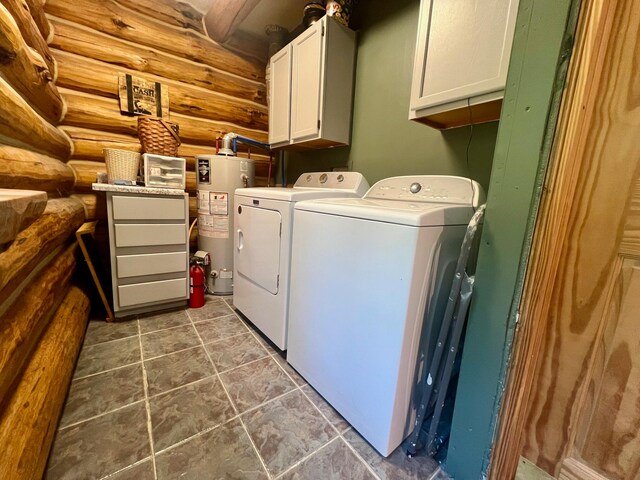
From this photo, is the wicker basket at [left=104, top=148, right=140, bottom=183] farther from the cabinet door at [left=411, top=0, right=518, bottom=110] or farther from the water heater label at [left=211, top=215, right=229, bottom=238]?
the cabinet door at [left=411, top=0, right=518, bottom=110]

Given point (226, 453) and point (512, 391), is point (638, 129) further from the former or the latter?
point (226, 453)

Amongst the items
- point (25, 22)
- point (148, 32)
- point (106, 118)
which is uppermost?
point (148, 32)

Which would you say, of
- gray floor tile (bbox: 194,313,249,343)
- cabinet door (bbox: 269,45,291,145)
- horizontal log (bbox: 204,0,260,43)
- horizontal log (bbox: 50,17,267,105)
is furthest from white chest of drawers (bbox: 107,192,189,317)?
horizontal log (bbox: 204,0,260,43)

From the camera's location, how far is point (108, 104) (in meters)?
2.20

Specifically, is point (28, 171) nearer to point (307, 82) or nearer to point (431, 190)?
point (307, 82)

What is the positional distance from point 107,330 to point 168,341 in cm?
47

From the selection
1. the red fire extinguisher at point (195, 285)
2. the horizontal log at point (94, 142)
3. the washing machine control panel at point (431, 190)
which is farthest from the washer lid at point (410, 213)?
the horizontal log at point (94, 142)

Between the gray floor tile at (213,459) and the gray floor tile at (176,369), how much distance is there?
1.24ft

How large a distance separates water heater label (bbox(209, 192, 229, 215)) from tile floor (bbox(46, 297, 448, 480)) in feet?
3.72

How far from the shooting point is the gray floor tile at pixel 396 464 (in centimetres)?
96

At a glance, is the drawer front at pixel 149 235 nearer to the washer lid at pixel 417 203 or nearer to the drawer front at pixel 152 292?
the drawer front at pixel 152 292

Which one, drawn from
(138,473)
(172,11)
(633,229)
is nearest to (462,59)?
(633,229)

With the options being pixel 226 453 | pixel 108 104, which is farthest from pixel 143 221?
pixel 226 453

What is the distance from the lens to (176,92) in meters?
2.45
